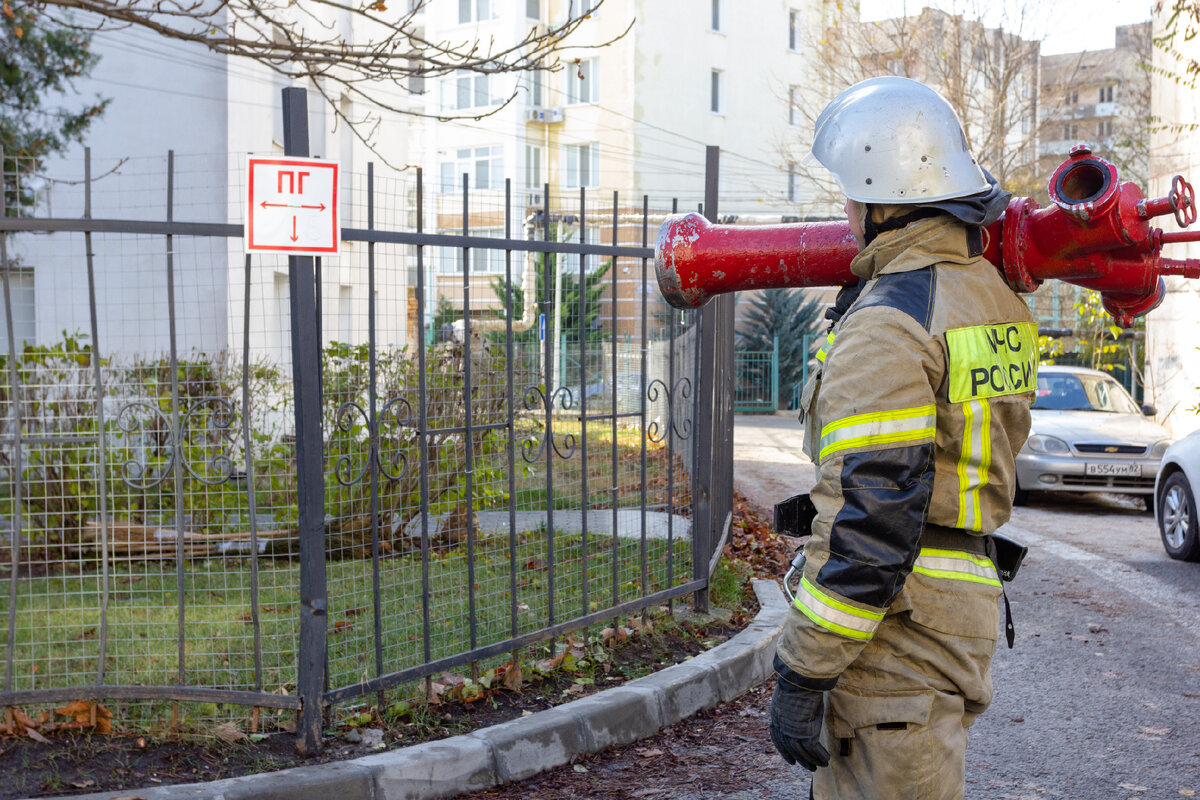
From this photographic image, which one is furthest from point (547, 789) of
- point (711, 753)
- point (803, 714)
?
point (803, 714)

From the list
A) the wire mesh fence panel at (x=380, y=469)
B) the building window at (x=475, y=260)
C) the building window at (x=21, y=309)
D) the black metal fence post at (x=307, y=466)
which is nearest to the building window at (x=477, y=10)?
the building window at (x=21, y=309)

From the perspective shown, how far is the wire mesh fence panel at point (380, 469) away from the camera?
4305 millimetres

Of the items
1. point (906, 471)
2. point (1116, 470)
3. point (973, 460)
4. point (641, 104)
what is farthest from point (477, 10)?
point (906, 471)

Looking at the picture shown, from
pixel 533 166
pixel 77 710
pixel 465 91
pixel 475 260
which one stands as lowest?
pixel 77 710

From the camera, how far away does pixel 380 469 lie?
4402 millimetres

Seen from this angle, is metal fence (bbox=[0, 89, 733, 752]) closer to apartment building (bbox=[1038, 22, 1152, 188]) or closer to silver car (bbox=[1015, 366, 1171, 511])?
apartment building (bbox=[1038, 22, 1152, 188])

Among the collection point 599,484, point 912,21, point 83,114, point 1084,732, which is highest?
point 912,21

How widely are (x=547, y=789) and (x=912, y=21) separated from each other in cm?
2231

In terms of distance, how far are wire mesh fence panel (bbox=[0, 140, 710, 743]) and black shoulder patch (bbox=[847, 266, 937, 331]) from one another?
2.25 meters

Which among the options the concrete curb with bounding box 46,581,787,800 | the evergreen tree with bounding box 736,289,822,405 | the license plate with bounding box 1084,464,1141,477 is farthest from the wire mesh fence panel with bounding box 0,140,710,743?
the evergreen tree with bounding box 736,289,822,405

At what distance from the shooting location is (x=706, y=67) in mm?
37031

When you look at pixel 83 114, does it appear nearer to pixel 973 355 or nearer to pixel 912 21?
pixel 973 355

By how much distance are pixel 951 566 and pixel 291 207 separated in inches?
107

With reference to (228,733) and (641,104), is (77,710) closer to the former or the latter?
(228,733)
